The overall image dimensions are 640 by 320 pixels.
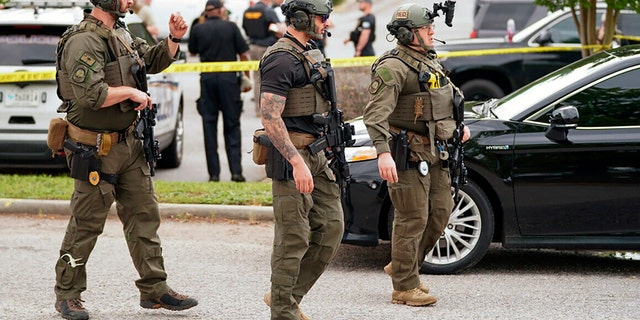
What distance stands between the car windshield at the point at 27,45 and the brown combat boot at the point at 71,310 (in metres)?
5.77

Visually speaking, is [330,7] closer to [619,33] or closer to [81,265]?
[81,265]

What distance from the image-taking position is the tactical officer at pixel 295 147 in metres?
5.85

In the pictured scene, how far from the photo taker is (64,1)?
1257 centimetres

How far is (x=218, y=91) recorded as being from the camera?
1225cm

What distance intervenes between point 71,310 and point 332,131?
1.77 m

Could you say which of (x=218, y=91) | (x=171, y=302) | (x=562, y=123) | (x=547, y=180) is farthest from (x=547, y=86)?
(x=218, y=91)

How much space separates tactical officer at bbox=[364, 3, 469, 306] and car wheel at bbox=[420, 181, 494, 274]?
0.74 m

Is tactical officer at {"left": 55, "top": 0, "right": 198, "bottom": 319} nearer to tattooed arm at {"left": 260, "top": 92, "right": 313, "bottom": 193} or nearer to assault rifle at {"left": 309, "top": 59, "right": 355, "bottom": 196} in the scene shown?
tattooed arm at {"left": 260, "top": 92, "right": 313, "bottom": 193}

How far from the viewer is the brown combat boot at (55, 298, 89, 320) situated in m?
6.51

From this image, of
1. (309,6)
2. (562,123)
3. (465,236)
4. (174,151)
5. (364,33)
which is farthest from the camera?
(364,33)

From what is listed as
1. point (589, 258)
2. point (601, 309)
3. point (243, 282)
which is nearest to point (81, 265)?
point (243, 282)

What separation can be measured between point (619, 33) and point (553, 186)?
29.2ft

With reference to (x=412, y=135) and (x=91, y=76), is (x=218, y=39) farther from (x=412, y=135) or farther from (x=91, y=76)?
(x=91, y=76)

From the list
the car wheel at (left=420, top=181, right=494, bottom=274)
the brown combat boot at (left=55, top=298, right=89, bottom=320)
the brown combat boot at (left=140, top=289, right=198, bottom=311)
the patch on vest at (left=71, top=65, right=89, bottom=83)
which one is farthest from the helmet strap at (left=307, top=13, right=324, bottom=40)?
the car wheel at (left=420, top=181, right=494, bottom=274)
